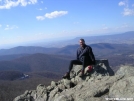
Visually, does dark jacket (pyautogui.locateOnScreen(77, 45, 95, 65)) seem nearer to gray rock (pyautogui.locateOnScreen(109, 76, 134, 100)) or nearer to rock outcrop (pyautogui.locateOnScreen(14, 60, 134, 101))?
rock outcrop (pyautogui.locateOnScreen(14, 60, 134, 101))

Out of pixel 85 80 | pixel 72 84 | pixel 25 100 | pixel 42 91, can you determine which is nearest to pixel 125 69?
pixel 85 80

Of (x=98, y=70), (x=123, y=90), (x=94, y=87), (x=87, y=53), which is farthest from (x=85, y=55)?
Answer: (x=123, y=90)

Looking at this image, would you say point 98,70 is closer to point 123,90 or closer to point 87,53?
point 87,53

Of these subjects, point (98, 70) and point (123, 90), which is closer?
point (123, 90)

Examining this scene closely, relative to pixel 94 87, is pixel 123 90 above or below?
above

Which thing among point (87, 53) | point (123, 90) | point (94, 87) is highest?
point (87, 53)

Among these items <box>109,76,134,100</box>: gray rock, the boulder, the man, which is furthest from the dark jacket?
<box>109,76,134,100</box>: gray rock

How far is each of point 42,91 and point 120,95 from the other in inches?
418

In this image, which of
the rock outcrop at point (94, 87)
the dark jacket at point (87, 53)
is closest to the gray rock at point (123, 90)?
the rock outcrop at point (94, 87)

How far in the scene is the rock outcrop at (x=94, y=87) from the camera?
12.7 m

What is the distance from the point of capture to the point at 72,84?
1925 centimetres

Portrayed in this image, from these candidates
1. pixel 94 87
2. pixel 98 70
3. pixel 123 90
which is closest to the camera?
pixel 123 90

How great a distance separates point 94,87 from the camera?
15.3 metres

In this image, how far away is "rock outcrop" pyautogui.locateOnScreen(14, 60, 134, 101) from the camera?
41.6ft
